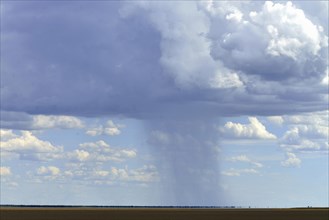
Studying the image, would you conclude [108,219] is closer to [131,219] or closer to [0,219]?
[131,219]

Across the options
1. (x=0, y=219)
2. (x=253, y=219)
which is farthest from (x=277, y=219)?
(x=0, y=219)

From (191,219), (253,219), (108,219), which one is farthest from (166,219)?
(253,219)

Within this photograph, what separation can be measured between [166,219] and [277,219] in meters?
22.8

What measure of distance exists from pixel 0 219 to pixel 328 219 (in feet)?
170

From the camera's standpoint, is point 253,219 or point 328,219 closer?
point 328,219

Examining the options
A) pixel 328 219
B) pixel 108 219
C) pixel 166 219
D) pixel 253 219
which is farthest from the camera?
pixel 253 219

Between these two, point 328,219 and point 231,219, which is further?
point 231,219

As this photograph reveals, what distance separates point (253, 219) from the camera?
119125 millimetres

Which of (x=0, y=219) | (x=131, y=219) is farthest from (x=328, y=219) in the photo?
(x=0, y=219)

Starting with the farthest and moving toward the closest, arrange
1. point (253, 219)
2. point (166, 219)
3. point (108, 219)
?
point (253, 219) < point (108, 219) < point (166, 219)

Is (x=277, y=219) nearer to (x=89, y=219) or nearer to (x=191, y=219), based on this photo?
(x=191, y=219)

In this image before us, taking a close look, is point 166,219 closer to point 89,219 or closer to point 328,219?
point 89,219

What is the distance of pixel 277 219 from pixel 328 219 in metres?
22.8

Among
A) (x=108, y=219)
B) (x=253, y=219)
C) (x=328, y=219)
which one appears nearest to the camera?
(x=328, y=219)
